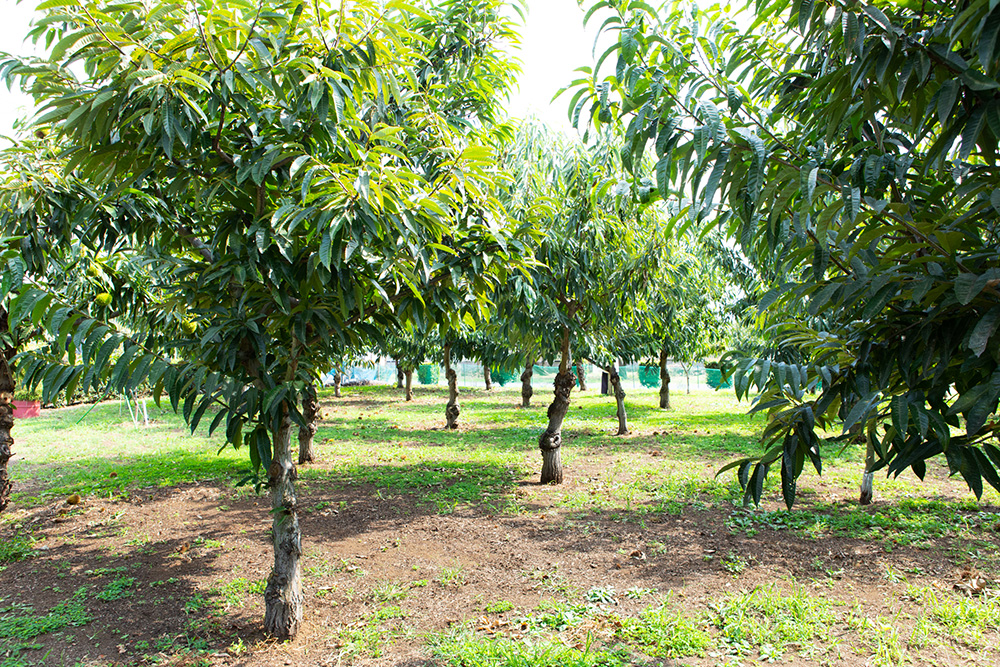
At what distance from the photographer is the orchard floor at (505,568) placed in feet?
11.6

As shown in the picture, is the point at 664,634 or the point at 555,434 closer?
the point at 664,634

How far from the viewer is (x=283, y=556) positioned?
3.72 meters

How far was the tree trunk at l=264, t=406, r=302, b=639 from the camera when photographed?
145 inches

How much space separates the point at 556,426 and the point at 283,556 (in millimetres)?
4484

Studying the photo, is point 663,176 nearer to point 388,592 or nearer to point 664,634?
point 664,634

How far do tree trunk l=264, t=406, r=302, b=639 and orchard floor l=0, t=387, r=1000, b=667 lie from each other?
0.42 feet

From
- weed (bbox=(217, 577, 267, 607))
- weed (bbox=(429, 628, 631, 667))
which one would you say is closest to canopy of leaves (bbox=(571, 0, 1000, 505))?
weed (bbox=(429, 628, 631, 667))

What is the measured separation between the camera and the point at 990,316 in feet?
4.71

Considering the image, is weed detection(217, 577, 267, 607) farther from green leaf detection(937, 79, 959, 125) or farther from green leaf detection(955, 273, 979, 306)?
green leaf detection(937, 79, 959, 125)

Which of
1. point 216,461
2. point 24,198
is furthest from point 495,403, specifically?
point 24,198

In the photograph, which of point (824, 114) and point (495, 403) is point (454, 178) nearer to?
point (824, 114)

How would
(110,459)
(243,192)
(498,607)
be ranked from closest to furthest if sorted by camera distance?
(243,192) < (498,607) < (110,459)

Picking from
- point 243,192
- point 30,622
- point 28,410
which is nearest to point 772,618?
point 243,192

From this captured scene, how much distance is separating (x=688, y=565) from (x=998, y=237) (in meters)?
3.67
